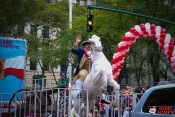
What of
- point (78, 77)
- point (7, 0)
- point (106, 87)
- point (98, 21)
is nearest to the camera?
point (106, 87)

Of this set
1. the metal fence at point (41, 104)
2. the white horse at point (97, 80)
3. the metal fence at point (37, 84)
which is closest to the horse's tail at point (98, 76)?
the white horse at point (97, 80)

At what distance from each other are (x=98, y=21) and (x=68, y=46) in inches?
126

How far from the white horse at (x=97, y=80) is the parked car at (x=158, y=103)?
49.8 inches

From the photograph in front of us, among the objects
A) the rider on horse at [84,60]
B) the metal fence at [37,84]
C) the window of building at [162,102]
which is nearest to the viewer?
the window of building at [162,102]

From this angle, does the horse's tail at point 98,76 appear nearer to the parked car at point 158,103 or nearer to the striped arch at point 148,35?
the parked car at point 158,103

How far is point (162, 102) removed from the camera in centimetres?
1031

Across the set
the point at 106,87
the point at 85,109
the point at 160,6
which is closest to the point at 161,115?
the point at 106,87

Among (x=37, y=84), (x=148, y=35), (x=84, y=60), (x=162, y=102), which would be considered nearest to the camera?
(x=162, y=102)

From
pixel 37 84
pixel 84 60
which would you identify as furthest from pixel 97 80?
pixel 37 84

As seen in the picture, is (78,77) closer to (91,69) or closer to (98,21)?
(91,69)

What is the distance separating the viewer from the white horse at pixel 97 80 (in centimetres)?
1184

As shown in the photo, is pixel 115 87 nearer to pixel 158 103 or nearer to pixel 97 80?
pixel 97 80

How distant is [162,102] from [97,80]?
7.19 feet

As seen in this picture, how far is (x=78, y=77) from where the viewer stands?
1310 centimetres
